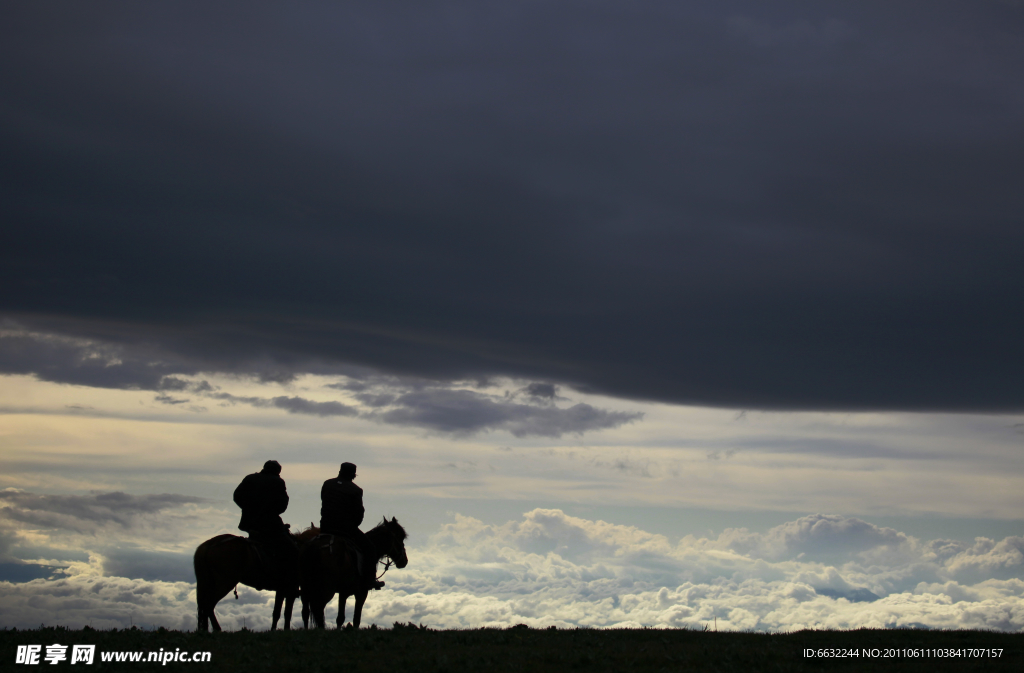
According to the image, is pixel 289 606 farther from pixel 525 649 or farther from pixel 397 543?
pixel 525 649

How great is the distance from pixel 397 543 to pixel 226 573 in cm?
492

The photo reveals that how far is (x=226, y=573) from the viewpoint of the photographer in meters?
21.4

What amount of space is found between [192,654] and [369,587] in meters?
8.02

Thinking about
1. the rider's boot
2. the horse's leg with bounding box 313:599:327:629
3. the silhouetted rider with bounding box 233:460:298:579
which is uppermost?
the silhouetted rider with bounding box 233:460:298:579

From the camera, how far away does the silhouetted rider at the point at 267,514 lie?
22.2 m

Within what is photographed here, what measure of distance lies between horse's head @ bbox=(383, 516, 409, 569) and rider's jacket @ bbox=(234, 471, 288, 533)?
131 inches

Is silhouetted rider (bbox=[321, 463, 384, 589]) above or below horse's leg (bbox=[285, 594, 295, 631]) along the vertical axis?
above

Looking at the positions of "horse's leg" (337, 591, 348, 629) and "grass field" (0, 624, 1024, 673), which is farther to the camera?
"horse's leg" (337, 591, 348, 629)

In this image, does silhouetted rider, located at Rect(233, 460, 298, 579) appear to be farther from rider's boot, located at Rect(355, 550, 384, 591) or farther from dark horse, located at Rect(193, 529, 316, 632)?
rider's boot, located at Rect(355, 550, 384, 591)

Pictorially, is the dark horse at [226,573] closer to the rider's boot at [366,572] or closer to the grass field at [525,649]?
the rider's boot at [366,572]

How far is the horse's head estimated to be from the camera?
2411 centimetres

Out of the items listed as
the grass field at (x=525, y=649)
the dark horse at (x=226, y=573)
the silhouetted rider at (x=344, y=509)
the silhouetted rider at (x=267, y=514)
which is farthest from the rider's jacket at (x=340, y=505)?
the grass field at (x=525, y=649)

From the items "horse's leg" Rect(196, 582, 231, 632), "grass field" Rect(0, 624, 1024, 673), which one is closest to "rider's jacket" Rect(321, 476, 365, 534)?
"horse's leg" Rect(196, 582, 231, 632)

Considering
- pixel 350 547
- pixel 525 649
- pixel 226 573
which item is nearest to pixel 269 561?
pixel 226 573
